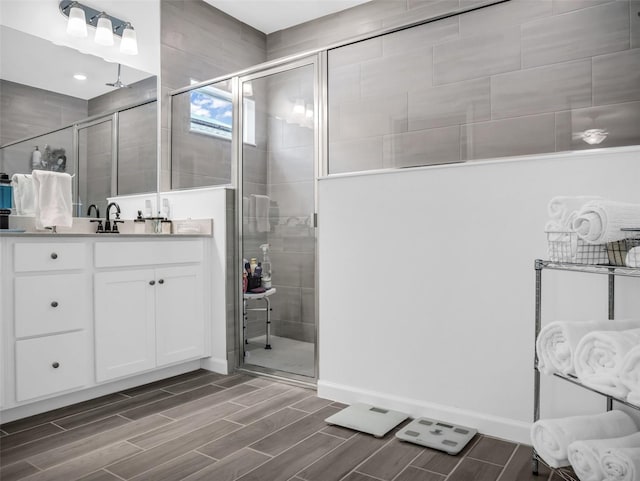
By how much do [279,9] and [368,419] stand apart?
322cm

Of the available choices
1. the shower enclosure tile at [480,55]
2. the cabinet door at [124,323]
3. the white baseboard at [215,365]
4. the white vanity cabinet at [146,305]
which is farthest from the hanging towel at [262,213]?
the shower enclosure tile at [480,55]

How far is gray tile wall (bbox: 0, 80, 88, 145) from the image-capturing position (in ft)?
8.23

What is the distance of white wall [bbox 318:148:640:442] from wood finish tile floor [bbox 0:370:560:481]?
23 centimetres

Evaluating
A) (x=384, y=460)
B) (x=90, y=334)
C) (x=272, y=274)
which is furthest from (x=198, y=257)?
(x=384, y=460)

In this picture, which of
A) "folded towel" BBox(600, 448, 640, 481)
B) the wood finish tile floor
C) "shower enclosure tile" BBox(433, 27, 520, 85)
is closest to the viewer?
"folded towel" BBox(600, 448, 640, 481)

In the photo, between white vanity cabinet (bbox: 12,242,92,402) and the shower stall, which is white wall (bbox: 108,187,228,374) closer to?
the shower stall

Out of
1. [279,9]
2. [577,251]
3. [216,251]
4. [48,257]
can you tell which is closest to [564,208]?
[577,251]

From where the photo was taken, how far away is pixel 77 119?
2.80 metres

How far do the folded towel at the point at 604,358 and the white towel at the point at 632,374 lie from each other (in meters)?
0.02

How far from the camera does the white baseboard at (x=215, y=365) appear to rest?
9.71ft

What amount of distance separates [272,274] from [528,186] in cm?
155

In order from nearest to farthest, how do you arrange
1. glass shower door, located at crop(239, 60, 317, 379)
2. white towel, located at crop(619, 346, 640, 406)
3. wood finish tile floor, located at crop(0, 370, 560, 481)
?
1. white towel, located at crop(619, 346, 640, 406)
2. wood finish tile floor, located at crop(0, 370, 560, 481)
3. glass shower door, located at crop(239, 60, 317, 379)

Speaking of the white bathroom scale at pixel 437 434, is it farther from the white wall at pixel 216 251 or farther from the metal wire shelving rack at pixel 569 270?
the white wall at pixel 216 251

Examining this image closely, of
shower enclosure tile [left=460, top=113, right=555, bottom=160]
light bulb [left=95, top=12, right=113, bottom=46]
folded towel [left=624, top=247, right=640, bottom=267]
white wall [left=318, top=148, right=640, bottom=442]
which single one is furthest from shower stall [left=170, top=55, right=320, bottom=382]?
folded towel [left=624, top=247, right=640, bottom=267]
